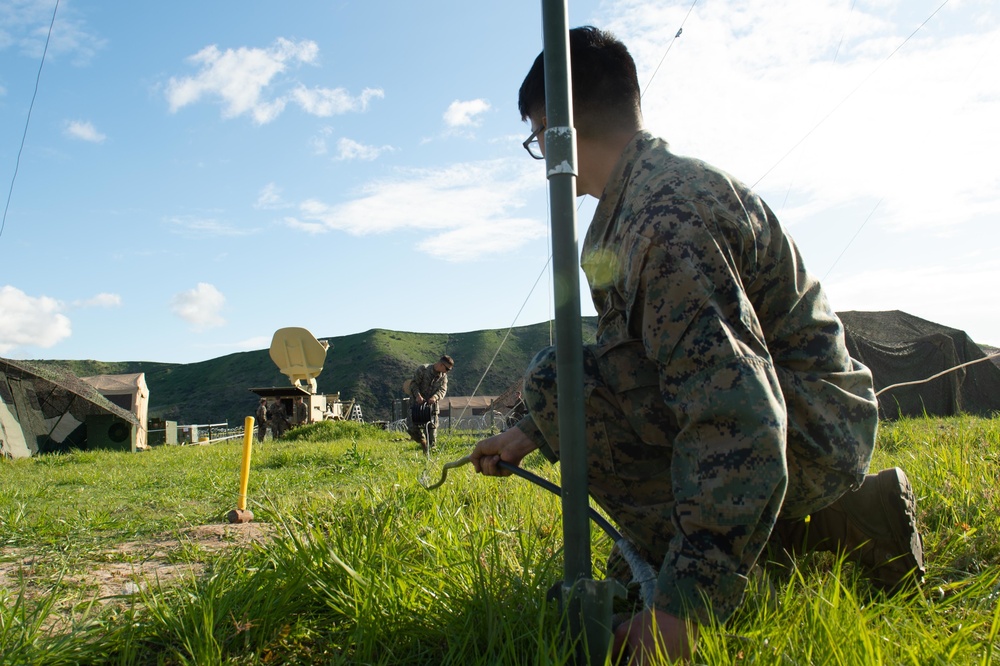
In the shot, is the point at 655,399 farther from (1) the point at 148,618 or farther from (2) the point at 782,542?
(1) the point at 148,618

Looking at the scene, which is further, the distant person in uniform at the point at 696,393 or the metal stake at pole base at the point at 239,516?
the metal stake at pole base at the point at 239,516

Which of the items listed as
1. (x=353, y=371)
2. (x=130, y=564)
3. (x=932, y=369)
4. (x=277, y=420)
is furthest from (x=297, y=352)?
(x=353, y=371)

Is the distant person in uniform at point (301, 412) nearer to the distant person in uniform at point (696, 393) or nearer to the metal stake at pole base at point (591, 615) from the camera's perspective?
the distant person in uniform at point (696, 393)

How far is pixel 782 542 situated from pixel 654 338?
914 millimetres

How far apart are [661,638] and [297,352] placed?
19.9 meters

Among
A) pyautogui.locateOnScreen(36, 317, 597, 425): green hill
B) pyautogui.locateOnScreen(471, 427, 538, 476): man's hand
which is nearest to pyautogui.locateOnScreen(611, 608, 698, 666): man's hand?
pyautogui.locateOnScreen(471, 427, 538, 476): man's hand

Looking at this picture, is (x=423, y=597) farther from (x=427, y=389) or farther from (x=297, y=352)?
(x=297, y=352)

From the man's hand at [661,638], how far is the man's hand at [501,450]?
0.54 m

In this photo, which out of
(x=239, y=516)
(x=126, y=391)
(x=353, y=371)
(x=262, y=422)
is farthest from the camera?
(x=353, y=371)

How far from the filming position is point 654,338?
1.45 metres

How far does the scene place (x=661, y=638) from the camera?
4.09 feet

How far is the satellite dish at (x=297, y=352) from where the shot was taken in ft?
65.7

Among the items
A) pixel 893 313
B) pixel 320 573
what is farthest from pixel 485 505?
pixel 893 313

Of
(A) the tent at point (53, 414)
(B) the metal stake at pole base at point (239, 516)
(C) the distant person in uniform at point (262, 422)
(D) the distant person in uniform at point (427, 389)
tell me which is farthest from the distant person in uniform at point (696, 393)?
(C) the distant person in uniform at point (262, 422)
